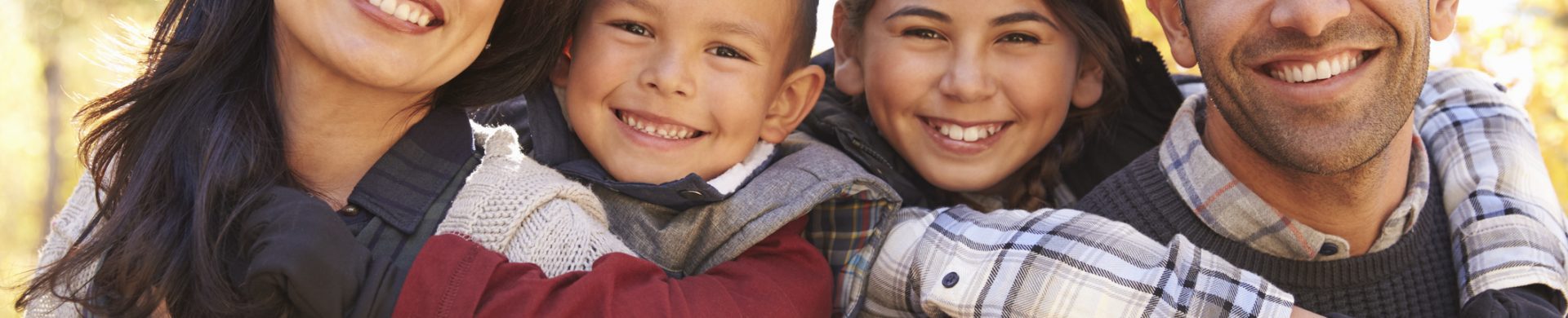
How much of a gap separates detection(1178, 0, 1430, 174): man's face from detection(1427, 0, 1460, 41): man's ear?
14 centimetres

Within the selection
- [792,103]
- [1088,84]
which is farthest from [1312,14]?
[792,103]

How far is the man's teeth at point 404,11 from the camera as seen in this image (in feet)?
8.08

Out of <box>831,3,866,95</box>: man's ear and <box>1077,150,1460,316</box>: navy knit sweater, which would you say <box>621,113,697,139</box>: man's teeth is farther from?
<box>1077,150,1460,316</box>: navy knit sweater

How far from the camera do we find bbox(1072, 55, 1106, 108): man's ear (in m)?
3.48

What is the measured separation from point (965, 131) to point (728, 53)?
2.39 ft

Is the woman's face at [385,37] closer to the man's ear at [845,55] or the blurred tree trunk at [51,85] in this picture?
the man's ear at [845,55]

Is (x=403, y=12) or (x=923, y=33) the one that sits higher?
(x=403, y=12)

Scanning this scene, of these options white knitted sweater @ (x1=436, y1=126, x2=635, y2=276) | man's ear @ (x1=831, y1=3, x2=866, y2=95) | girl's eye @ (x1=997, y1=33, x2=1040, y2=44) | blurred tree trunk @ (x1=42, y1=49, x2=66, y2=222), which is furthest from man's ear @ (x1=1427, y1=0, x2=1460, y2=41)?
blurred tree trunk @ (x1=42, y1=49, x2=66, y2=222)

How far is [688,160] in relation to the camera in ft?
9.49

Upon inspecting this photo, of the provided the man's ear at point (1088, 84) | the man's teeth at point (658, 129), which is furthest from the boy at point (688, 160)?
the man's ear at point (1088, 84)

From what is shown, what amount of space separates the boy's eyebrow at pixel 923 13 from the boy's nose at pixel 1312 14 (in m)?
0.83

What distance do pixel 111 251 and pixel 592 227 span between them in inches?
34.0

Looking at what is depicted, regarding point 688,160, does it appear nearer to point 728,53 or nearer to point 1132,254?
point 728,53

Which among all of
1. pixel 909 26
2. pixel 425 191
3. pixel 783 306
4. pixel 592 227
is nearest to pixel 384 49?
pixel 425 191
